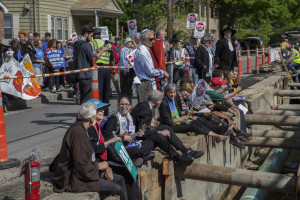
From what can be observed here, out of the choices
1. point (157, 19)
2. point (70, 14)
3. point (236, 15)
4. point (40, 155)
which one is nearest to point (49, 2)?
point (70, 14)

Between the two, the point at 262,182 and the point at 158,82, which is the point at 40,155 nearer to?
the point at 158,82

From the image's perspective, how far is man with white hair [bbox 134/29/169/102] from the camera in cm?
776

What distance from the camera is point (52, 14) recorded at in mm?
24609

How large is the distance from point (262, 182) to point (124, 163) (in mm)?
2284

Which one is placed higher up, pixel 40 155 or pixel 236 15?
pixel 236 15

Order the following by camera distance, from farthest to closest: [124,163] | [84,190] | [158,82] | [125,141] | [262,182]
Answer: [158,82] → [262,182] → [125,141] → [124,163] → [84,190]

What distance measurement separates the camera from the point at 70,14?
2639cm

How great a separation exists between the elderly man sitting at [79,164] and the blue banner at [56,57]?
32.2ft

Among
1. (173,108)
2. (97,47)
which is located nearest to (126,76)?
(97,47)

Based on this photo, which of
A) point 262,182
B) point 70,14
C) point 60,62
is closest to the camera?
point 262,182

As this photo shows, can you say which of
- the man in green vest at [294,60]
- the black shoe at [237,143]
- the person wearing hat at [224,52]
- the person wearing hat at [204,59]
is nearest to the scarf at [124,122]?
the black shoe at [237,143]

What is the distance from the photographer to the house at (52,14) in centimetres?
2319

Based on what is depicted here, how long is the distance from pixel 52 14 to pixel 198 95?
18617 mm

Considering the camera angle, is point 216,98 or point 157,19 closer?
point 216,98
